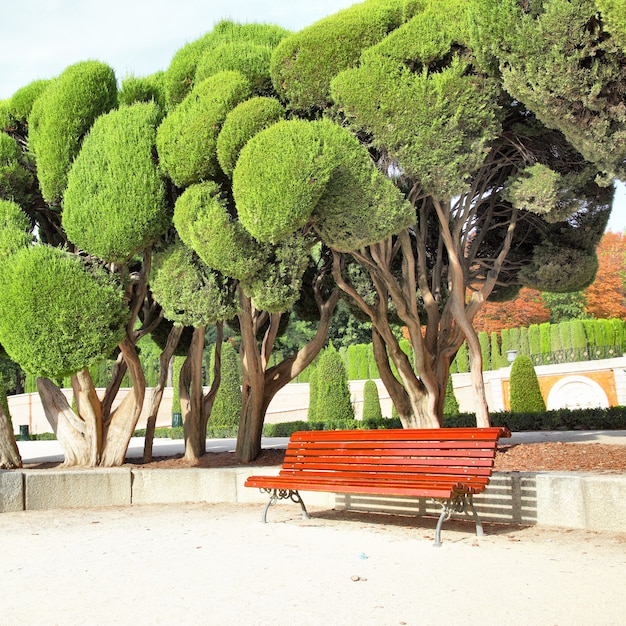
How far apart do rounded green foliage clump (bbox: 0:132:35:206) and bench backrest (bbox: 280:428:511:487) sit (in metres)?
5.93

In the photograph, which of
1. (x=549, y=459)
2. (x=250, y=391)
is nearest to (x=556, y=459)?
(x=549, y=459)

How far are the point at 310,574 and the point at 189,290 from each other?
5.14 meters

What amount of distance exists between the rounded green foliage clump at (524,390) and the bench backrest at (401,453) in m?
12.0

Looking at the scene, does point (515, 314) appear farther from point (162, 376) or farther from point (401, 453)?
point (401, 453)

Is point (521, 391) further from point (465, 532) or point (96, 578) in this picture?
point (96, 578)

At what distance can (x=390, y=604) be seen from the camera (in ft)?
12.8

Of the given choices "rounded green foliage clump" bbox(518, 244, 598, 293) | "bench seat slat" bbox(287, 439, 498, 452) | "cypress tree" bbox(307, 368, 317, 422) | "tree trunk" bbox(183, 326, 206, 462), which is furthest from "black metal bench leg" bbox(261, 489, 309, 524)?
"cypress tree" bbox(307, 368, 317, 422)

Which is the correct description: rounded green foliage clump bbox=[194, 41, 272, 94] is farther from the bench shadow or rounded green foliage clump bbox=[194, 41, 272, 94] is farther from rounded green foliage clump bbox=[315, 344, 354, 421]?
rounded green foliage clump bbox=[315, 344, 354, 421]

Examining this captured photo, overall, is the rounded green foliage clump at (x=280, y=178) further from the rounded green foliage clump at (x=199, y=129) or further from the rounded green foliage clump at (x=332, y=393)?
the rounded green foliage clump at (x=332, y=393)

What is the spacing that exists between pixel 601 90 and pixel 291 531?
5.34 metres

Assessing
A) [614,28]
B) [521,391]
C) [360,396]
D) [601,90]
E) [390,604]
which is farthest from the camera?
[360,396]

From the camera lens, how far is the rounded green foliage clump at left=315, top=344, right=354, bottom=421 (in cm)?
2209

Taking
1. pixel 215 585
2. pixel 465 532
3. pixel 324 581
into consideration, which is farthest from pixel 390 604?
pixel 465 532

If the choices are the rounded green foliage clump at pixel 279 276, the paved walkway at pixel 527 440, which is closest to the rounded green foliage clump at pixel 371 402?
the paved walkway at pixel 527 440
